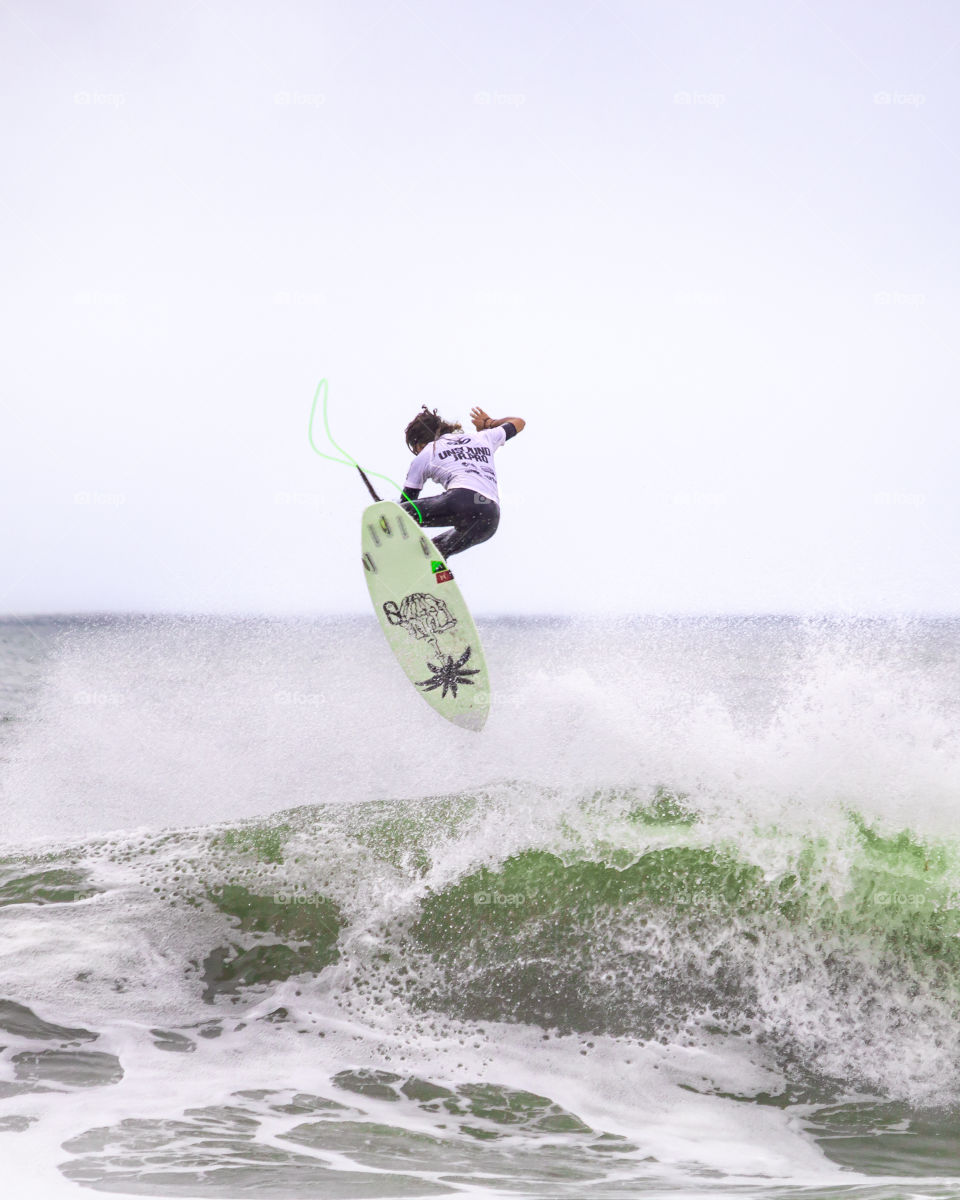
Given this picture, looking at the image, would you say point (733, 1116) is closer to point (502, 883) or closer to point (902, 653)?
point (502, 883)

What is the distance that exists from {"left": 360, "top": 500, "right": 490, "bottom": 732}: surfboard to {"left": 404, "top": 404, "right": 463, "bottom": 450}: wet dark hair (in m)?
0.66

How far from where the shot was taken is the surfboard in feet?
20.9

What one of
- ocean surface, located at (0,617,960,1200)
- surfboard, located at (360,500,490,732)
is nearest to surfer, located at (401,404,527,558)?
surfboard, located at (360,500,490,732)

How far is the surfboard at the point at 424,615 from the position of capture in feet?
20.9

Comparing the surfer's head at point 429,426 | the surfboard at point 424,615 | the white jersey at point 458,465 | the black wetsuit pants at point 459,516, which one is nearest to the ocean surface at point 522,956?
the surfboard at point 424,615

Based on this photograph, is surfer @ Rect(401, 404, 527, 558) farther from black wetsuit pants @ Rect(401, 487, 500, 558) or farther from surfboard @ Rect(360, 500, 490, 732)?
surfboard @ Rect(360, 500, 490, 732)

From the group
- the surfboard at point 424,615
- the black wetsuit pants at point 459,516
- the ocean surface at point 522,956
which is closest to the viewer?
the ocean surface at point 522,956

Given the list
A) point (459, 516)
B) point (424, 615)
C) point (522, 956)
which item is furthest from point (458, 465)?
point (522, 956)

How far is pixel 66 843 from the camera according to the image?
6.74 m

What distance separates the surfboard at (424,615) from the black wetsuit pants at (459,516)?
0.51 feet

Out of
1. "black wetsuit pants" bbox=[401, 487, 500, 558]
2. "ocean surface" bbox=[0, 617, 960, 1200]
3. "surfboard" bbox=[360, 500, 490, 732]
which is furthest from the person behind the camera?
"surfboard" bbox=[360, 500, 490, 732]

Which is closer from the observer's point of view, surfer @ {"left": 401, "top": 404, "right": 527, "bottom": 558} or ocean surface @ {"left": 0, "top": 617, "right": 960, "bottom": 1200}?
ocean surface @ {"left": 0, "top": 617, "right": 960, "bottom": 1200}

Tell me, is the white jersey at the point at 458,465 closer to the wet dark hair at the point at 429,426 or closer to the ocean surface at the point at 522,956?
the wet dark hair at the point at 429,426

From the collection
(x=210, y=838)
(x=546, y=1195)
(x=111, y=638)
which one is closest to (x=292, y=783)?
(x=210, y=838)
